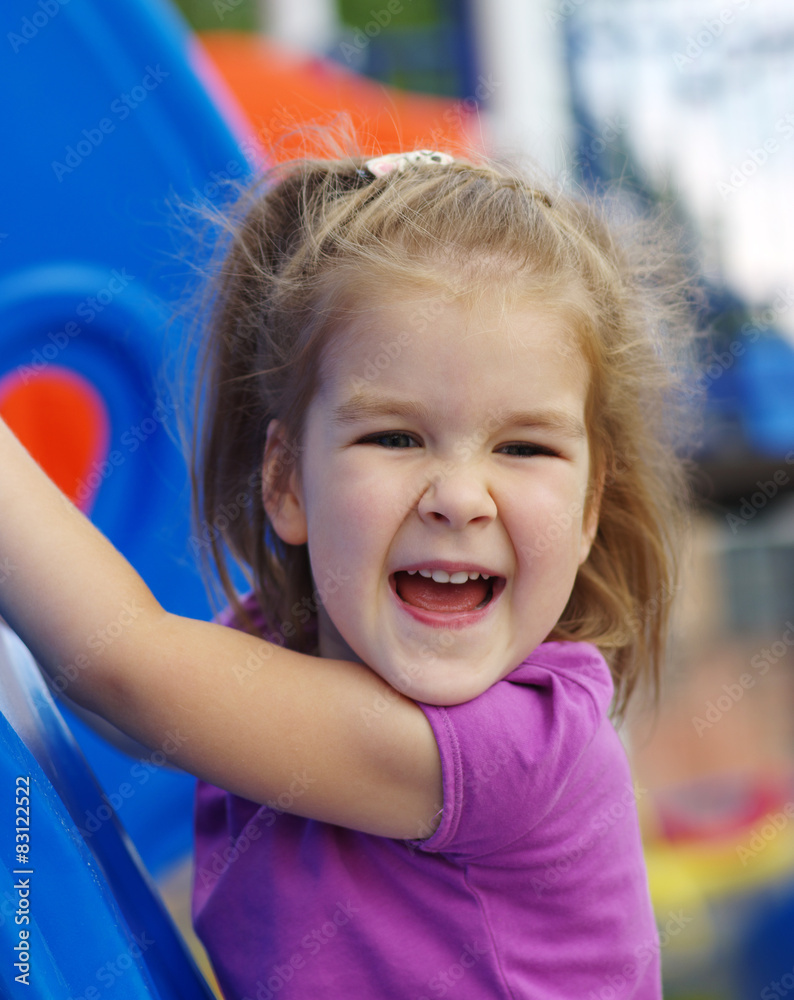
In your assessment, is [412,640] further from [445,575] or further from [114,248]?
[114,248]

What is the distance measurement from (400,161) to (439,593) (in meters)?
0.42

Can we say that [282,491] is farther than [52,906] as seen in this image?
Yes

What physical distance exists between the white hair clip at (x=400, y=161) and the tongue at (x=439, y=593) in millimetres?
383

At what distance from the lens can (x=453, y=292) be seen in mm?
881

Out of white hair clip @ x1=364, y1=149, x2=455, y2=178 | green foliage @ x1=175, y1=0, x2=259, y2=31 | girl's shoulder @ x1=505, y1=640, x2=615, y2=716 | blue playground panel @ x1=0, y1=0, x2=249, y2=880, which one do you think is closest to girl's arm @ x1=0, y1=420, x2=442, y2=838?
girl's shoulder @ x1=505, y1=640, x2=615, y2=716

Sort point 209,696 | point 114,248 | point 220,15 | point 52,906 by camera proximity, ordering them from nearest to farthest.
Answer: point 52,906
point 209,696
point 114,248
point 220,15

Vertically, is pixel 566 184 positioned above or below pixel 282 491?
above

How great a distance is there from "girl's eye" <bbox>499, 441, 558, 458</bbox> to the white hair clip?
0.30 metres

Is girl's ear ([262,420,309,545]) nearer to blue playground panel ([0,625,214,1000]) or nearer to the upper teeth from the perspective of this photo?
the upper teeth

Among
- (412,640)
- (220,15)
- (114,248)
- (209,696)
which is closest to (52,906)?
(209,696)

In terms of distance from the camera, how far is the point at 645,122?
193 inches

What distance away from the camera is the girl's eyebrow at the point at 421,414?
863 mm

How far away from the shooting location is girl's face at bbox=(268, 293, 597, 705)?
86 cm

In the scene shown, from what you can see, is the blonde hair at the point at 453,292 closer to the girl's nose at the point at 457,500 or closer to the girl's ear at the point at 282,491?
the girl's ear at the point at 282,491
